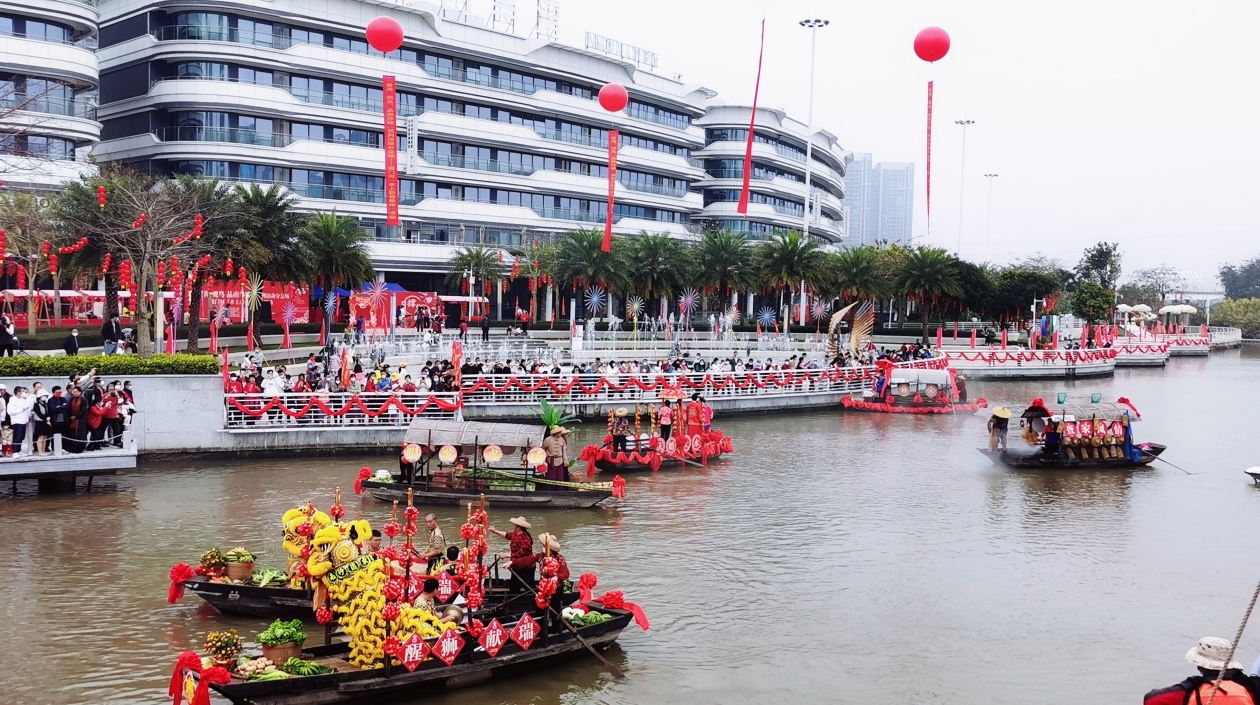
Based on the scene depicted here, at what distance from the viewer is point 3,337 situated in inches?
1169

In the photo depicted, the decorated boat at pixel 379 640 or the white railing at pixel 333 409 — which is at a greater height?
the white railing at pixel 333 409

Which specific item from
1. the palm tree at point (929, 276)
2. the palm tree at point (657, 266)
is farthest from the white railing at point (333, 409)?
the palm tree at point (929, 276)

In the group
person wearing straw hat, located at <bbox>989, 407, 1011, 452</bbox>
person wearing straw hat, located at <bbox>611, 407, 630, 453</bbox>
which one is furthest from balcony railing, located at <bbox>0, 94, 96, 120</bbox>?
person wearing straw hat, located at <bbox>989, 407, 1011, 452</bbox>

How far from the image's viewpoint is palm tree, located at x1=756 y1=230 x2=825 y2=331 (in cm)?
6181

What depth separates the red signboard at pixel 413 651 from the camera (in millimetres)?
12532

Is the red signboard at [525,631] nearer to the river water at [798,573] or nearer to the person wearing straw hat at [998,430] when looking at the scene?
the river water at [798,573]

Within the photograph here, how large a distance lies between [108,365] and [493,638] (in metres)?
17.6

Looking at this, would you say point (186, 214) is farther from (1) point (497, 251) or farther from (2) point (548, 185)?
(2) point (548, 185)

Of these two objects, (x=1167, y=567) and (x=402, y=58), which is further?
(x=402, y=58)

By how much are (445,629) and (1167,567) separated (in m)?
15.3

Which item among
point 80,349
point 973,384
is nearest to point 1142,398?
point 973,384

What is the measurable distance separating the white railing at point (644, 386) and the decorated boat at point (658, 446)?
3470 millimetres

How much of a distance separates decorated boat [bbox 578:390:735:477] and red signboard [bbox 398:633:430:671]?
49.1ft

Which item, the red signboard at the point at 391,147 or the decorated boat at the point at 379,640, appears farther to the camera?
the red signboard at the point at 391,147
